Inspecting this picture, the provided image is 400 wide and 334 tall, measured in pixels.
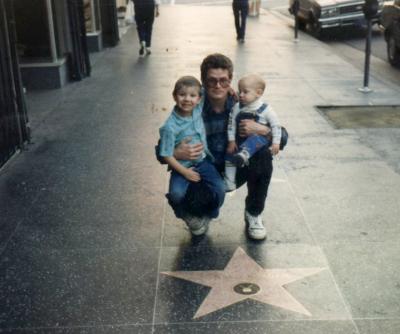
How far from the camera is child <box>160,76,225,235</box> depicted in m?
4.46

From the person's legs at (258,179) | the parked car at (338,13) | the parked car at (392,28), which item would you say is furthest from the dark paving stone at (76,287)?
the parked car at (338,13)

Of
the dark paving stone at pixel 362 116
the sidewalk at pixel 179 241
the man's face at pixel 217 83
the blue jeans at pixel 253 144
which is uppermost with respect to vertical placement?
the man's face at pixel 217 83

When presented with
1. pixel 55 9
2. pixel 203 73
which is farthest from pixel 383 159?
pixel 55 9

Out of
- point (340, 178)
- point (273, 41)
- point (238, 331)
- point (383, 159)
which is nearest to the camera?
point (238, 331)

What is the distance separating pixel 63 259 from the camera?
4.75 meters

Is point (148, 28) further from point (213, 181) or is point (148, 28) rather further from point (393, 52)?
point (213, 181)

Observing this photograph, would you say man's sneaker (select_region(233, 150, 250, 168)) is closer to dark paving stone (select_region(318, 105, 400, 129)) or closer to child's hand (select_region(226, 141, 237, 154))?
child's hand (select_region(226, 141, 237, 154))

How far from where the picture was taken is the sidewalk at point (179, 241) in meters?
3.96

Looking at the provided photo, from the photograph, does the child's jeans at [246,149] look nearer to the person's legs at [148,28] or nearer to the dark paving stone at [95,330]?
the dark paving stone at [95,330]

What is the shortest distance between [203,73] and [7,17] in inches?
160

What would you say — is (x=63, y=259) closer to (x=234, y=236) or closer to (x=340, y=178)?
(x=234, y=236)

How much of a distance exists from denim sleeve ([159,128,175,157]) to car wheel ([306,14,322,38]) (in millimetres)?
14466

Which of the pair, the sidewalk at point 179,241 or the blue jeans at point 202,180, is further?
the blue jeans at point 202,180

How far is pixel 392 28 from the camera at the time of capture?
13117 mm
